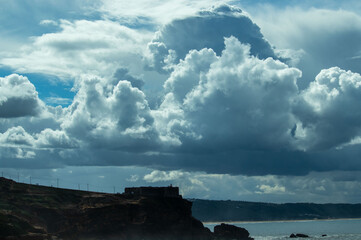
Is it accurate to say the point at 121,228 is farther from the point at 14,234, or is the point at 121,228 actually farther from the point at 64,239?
the point at 14,234

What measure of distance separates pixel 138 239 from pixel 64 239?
1076 inches

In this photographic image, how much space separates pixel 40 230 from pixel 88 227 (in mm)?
22505

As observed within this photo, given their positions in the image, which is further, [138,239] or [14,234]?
[138,239]

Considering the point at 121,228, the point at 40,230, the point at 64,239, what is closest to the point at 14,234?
the point at 40,230

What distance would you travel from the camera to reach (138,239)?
199750 mm

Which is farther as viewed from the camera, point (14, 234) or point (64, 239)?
point (64, 239)

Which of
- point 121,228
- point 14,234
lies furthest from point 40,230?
point 121,228

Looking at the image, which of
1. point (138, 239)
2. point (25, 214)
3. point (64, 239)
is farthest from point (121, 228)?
point (25, 214)

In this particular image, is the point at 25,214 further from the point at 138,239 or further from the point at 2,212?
the point at 138,239

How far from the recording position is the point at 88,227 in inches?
7751

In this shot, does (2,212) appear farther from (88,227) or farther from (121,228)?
(121,228)

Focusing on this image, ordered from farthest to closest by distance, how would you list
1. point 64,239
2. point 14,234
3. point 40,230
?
point 64,239, point 40,230, point 14,234

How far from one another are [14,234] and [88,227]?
36.2m

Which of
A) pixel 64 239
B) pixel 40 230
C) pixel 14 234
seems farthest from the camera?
pixel 64 239
